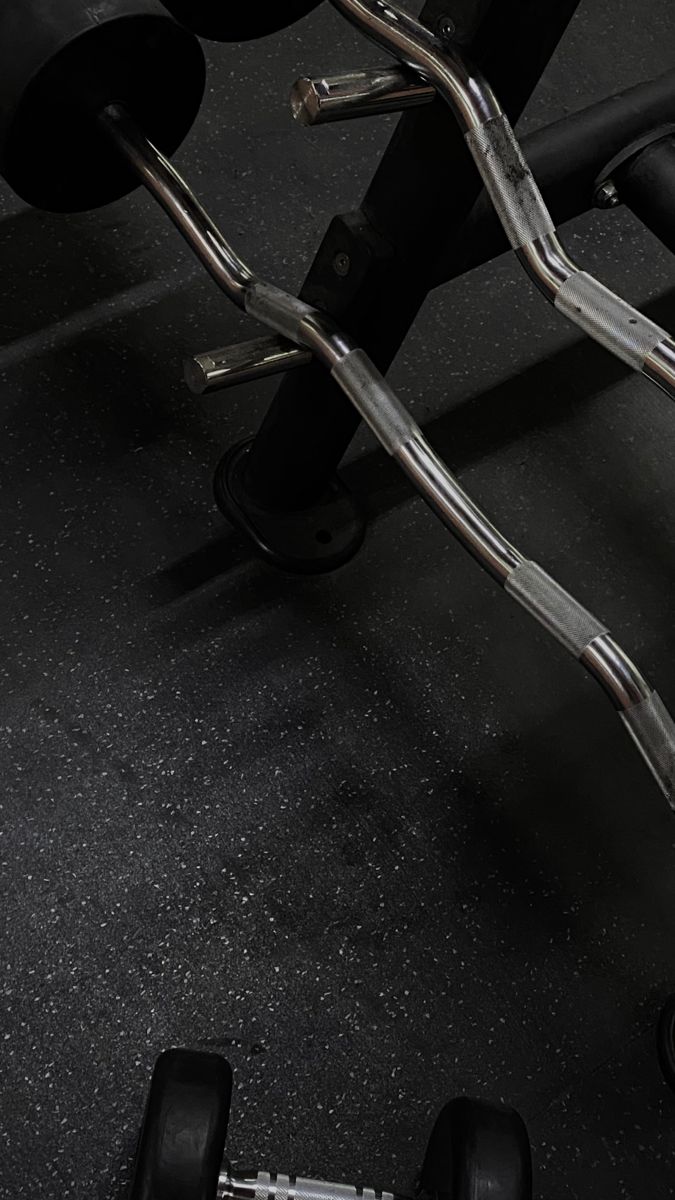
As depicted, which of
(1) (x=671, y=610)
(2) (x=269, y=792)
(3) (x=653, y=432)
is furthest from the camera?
(3) (x=653, y=432)

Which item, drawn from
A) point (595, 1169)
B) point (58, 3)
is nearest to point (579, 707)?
point (595, 1169)

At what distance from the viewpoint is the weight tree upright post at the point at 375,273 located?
859mm

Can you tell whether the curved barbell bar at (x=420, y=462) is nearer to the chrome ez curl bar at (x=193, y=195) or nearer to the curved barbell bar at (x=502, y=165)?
the chrome ez curl bar at (x=193, y=195)

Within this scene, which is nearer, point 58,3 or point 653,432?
point 58,3

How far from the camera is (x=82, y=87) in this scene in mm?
975

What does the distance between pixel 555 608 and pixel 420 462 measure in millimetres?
136

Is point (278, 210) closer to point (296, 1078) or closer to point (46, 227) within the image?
point (46, 227)

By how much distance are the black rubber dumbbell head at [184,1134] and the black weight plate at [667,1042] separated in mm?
371

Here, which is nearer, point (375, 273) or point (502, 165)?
point (502, 165)

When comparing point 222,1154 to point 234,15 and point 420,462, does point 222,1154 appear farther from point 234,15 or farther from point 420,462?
point 234,15

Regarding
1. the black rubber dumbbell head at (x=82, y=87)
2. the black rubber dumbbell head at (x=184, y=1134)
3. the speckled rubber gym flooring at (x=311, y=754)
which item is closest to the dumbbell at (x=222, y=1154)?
the black rubber dumbbell head at (x=184, y=1134)

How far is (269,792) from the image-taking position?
1051 mm

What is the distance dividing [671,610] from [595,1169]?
20.0 inches

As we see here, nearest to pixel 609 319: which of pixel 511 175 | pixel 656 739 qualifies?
pixel 511 175
